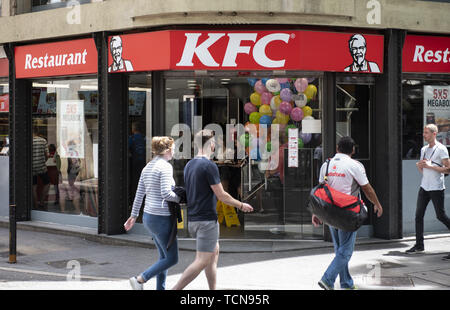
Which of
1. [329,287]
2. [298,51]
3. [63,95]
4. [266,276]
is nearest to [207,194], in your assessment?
[329,287]

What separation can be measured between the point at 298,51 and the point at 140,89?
2987 millimetres

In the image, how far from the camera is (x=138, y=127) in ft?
38.7

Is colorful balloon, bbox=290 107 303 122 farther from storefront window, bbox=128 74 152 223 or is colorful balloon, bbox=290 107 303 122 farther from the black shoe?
the black shoe

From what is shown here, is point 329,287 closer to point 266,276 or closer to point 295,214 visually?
point 266,276

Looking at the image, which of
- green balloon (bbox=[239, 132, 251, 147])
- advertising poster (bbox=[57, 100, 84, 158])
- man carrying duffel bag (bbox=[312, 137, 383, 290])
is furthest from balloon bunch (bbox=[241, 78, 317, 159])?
man carrying duffel bag (bbox=[312, 137, 383, 290])

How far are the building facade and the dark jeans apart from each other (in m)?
1.16

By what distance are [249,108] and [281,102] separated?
573 millimetres

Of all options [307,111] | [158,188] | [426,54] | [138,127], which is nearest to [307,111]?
[307,111]

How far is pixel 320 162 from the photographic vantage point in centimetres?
1116

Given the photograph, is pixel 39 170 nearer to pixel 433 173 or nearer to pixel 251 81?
pixel 251 81

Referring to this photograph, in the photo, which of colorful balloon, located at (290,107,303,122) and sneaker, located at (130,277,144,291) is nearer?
sneaker, located at (130,277,144,291)

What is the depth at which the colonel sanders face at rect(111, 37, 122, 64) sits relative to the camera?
11.4 m

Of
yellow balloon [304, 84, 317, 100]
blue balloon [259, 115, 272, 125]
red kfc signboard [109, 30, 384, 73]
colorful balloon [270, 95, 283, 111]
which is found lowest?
blue balloon [259, 115, 272, 125]

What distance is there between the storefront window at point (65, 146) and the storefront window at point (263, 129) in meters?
2.05
